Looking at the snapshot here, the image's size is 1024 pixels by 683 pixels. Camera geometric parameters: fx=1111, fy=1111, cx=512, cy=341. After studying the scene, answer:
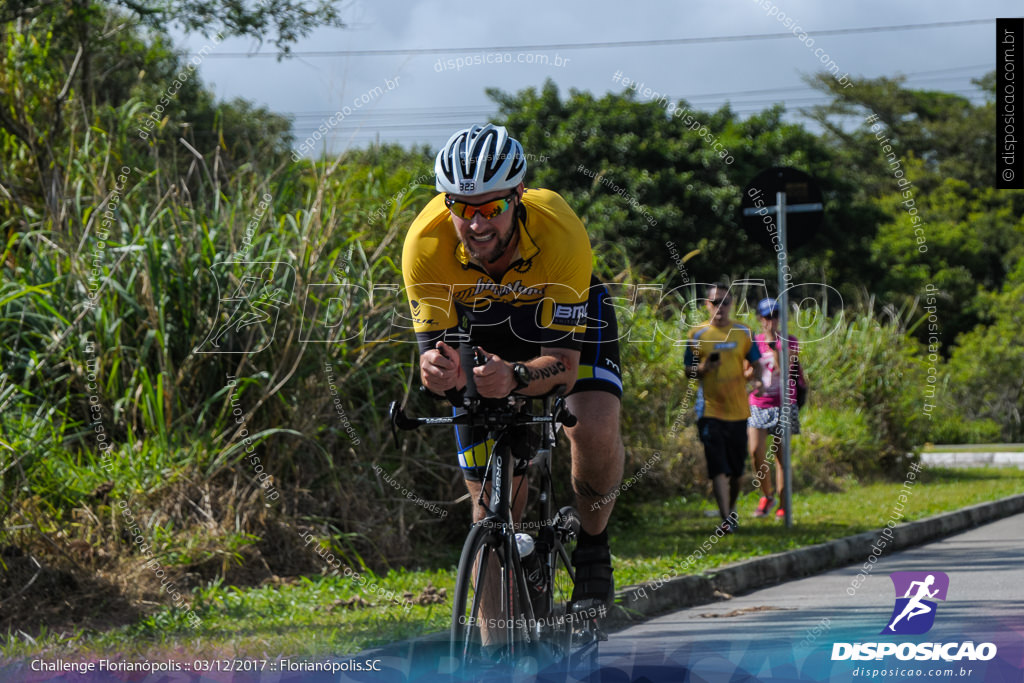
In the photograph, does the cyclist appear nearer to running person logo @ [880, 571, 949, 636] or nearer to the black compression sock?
the black compression sock

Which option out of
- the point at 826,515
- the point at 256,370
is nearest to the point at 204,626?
the point at 256,370

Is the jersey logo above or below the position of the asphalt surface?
above

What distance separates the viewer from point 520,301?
13.8 ft

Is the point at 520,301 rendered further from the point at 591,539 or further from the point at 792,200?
the point at 792,200

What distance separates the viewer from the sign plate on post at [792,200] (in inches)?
351

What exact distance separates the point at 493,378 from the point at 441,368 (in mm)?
183

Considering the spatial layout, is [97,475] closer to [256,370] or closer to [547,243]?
[256,370]

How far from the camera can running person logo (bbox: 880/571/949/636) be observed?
550cm

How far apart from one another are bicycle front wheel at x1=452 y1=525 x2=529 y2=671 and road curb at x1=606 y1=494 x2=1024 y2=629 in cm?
254

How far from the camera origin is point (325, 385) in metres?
7.49

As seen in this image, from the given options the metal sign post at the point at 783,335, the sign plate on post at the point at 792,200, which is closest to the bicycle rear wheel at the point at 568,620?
the metal sign post at the point at 783,335

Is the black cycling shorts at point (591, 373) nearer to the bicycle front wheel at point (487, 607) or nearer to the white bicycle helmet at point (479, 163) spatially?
the bicycle front wheel at point (487, 607)

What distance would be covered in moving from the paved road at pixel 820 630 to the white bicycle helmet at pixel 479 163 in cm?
217

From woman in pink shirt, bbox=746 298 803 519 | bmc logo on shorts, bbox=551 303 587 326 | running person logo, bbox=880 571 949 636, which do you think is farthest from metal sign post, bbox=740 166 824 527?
bmc logo on shorts, bbox=551 303 587 326
